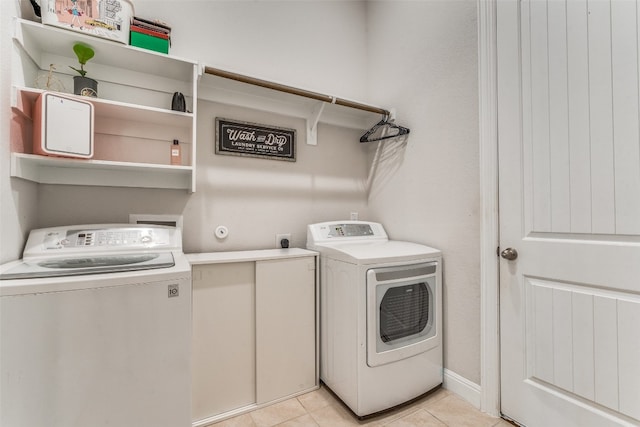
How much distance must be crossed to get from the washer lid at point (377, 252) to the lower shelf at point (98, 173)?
926 mm

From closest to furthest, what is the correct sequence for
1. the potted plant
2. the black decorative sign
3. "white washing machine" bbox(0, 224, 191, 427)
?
"white washing machine" bbox(0, 224, 191, 427) < the potted plant < the black decorative sign

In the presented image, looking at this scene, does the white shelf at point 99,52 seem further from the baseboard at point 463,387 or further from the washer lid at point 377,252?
the baseboard at point 463,387

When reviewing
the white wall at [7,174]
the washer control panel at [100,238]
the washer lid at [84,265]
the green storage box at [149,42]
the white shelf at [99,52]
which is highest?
the green storage box at [149,42]

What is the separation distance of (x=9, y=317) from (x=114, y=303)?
28 centimetres

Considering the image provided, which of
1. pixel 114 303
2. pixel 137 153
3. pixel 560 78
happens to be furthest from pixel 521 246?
pixel 137 153

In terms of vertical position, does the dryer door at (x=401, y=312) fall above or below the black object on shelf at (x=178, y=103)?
below

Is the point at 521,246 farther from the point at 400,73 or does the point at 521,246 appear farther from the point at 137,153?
the point at 137,153

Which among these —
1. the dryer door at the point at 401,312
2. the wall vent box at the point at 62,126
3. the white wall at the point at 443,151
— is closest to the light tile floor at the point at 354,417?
the white wall at the point at 443,151

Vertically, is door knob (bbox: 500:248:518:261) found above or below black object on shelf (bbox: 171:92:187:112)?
below

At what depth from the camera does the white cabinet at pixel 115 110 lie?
1.29m

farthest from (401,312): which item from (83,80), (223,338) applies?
(83,80)

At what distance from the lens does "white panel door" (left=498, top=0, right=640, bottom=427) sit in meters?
1.15

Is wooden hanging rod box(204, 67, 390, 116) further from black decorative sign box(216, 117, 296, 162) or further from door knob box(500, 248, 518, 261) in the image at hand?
door knob box(500, 248, 518, 261)

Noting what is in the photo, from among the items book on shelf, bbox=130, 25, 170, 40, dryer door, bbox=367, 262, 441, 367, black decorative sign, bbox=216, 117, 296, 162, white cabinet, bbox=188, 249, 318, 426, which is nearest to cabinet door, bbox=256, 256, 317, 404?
white cabinet, bbox=188, 249, 318, 426
